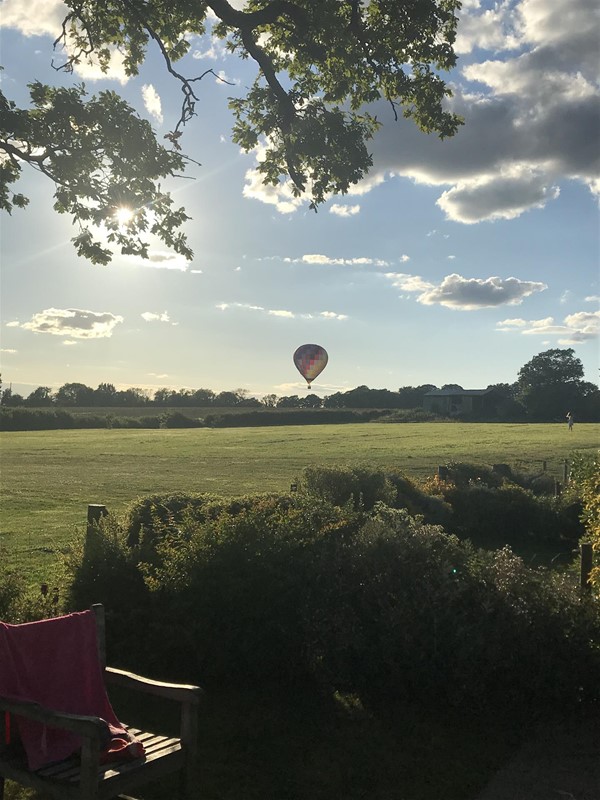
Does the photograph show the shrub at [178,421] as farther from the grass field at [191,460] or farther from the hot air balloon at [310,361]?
the hot air balloon at [310,361]

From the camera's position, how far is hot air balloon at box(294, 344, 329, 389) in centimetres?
6681

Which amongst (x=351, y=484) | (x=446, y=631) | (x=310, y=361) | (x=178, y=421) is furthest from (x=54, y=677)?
(x=178, y=421)

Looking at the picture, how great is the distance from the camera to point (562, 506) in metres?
21.7

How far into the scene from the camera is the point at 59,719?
4570 millimetres

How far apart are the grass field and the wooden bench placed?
926cm

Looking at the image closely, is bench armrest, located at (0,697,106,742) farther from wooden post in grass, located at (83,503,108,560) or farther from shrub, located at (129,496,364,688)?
wooden post in grass, located at (83,503,108,560)

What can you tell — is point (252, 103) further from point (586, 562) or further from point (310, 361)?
point (310, 361)

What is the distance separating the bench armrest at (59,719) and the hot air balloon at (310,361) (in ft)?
204

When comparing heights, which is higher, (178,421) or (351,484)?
(178,421)

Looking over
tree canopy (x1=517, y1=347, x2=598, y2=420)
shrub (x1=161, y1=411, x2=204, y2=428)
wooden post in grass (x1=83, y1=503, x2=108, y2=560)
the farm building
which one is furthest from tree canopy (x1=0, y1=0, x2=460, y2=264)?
the farm building

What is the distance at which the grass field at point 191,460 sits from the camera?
2467 centimetres

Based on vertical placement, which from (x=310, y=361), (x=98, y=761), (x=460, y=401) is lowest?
(x=98, y=761)

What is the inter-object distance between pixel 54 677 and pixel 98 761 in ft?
3.34

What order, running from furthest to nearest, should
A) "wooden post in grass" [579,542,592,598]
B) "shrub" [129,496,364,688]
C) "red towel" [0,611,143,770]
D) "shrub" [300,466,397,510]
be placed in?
"shrub" [300,466,397,510]
"wooden post in grass" [579,542,592,598]
"shrub" [129,496,364,688]
"red towel" [0,611,143,770]
